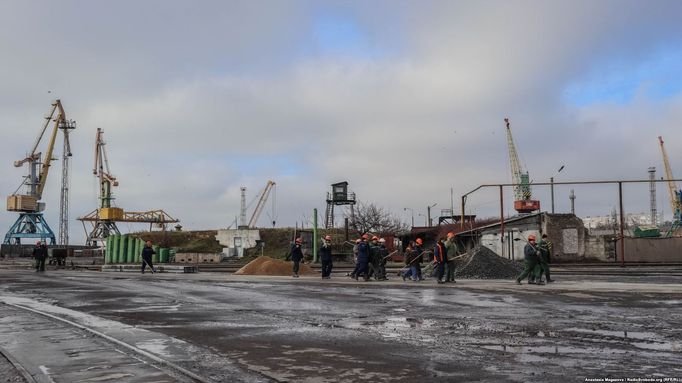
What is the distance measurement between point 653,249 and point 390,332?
3520cm

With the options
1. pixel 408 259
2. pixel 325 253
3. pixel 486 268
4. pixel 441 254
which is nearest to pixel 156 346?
pixel 441 254

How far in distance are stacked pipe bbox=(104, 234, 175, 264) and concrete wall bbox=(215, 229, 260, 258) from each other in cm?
1484

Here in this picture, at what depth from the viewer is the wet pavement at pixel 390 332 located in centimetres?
721

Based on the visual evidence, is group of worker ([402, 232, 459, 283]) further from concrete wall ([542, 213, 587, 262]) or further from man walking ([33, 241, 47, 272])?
man walking ([33, 241, 47, 272])

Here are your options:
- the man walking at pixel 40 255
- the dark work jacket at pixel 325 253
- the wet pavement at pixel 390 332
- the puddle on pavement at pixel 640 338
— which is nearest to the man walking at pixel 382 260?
the dark work jacket at pixel 325 253

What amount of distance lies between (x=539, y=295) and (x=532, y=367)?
34.2ft

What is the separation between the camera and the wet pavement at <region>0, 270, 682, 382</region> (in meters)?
7.21

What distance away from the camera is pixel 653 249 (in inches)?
1574

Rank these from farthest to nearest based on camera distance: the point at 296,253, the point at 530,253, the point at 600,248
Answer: the point at 600,248 → the point at 296,253 → the point at 530,253

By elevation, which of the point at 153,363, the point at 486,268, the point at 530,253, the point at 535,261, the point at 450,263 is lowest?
the point at 153,363

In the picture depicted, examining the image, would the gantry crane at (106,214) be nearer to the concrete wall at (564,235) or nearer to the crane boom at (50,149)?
the crane boom at (50,149)

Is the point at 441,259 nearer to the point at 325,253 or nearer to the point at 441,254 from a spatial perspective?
the point at 441,254

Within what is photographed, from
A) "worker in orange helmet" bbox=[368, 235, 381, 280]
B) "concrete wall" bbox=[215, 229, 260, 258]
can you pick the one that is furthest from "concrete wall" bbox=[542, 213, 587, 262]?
"concrete wall" bbox=[215, 229, 260, 258]

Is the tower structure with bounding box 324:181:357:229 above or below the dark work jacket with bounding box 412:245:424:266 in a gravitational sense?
above
